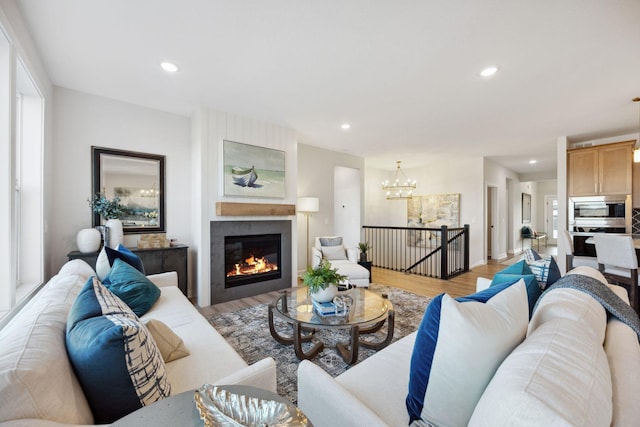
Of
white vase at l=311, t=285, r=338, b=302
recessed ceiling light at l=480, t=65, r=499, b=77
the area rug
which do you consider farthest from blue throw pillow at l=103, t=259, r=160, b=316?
recessed ceiling light at l=480, t=65, r=499, b=77

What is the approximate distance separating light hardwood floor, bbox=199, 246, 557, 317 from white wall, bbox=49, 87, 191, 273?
48.9 inches

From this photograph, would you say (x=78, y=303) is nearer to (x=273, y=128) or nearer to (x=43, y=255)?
(x=43, y=255)

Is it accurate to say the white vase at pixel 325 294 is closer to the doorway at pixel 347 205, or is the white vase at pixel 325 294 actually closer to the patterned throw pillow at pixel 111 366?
the patterned throw pillow at pixel 111 366

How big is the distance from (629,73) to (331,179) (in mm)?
4201

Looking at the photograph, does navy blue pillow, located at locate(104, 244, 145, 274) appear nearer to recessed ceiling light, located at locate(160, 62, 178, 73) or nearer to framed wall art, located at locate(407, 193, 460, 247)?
recessed ceiling light, located at locate(160, 62, 178, 73)

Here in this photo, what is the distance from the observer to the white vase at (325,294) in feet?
7.34

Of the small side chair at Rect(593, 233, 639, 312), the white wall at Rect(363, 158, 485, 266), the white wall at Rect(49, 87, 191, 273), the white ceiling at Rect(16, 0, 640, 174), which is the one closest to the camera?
the white ceiling at Rect(16, 0, 640, 174)

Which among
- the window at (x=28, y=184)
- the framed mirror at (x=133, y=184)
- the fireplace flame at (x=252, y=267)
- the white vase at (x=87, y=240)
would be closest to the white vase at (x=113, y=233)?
the white vase at (x=87, y=240)

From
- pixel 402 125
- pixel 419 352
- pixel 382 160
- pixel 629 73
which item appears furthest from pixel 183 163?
pixel 629 73

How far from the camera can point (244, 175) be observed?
3.70 meters

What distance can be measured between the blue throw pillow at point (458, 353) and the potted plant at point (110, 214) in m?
3.34

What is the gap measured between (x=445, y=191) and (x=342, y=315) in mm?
5643

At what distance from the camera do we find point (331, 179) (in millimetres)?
5582

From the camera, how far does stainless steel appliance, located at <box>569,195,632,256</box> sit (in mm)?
4043
